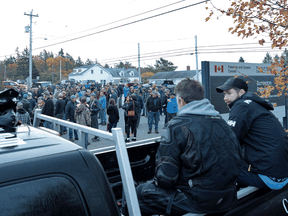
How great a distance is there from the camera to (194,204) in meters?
1.97

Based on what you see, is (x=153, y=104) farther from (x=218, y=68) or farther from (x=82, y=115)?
(x=218, y=68)

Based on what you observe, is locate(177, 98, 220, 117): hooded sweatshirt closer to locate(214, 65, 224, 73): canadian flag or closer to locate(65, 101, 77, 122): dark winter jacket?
locate(214, 65, 224, 73): canadian flag

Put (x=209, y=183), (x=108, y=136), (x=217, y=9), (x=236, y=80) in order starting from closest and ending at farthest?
(x=108, y=136)
(x=209, y=183)
(x=236, y=80)
(x=217, y=9)

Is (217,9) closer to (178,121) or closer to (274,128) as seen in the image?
(274,128)

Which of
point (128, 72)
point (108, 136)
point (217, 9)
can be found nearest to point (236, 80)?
point (108, 136)

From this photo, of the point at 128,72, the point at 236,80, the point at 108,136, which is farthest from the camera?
the point at 128,72

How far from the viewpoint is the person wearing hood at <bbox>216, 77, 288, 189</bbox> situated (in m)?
2.59

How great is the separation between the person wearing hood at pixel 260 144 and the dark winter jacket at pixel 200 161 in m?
0.69

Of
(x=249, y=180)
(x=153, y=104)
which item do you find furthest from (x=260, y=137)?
(x=153, y=104)

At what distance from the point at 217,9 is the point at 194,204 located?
14.0 ft

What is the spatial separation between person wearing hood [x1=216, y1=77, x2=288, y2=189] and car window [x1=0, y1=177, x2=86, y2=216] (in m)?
1.99

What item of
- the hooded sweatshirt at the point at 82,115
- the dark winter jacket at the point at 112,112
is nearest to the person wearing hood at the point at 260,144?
the hooded sweatshirt at the point at 82,115

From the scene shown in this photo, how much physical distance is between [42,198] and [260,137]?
2288mm

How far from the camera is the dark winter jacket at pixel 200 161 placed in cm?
195
